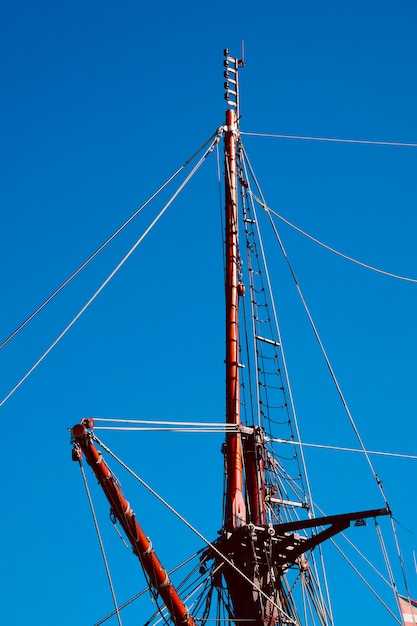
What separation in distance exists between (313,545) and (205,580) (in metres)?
3.13

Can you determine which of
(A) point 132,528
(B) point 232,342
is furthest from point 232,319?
(A) point 132,528

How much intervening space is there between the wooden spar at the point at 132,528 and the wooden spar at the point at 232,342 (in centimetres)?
349

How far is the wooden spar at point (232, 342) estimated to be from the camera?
93.2 ft

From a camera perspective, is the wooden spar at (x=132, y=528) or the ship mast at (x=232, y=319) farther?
the ship mast at (x=232, y=319)

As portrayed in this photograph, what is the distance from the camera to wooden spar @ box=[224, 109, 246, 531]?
28406 millimetres

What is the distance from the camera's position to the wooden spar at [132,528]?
2286 cm

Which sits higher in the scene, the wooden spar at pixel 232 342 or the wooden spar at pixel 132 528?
the wooden spar at pixel 232 342

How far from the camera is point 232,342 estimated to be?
104 feet

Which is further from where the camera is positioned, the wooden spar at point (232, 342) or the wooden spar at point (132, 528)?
the wooden spar at point (232, 342)

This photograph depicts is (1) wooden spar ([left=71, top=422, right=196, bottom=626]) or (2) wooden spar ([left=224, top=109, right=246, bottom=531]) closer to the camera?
(1) wooden spar ([left=71, top=422, right=196, bottom=626])

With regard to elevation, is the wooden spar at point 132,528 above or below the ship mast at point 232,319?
Result: below

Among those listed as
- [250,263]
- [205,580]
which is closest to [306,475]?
[205,580]

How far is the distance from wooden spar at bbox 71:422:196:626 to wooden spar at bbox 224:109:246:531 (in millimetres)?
3489

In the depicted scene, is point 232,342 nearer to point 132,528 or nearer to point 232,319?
point 232,319
